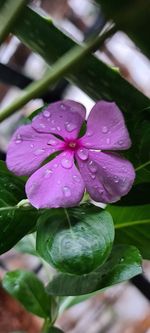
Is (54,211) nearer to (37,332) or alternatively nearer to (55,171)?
(55,171)

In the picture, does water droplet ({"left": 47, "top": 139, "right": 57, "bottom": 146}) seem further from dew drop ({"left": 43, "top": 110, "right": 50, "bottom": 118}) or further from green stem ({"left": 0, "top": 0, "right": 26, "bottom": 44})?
green stem ({"left": 0, "top": 0, "right": 26, "bottom": 44})

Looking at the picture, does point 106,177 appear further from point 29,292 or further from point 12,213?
point 29,292

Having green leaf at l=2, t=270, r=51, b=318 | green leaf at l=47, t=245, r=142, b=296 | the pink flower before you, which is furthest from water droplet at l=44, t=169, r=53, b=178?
green leaf at l=2, t=270, r=51, b=318

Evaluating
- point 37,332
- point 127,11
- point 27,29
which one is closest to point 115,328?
point 37,332

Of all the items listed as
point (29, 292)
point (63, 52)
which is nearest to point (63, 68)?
point (63, 52)

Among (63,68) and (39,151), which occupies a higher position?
(63,68)

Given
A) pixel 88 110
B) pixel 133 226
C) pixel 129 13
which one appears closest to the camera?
pixel 129 13
